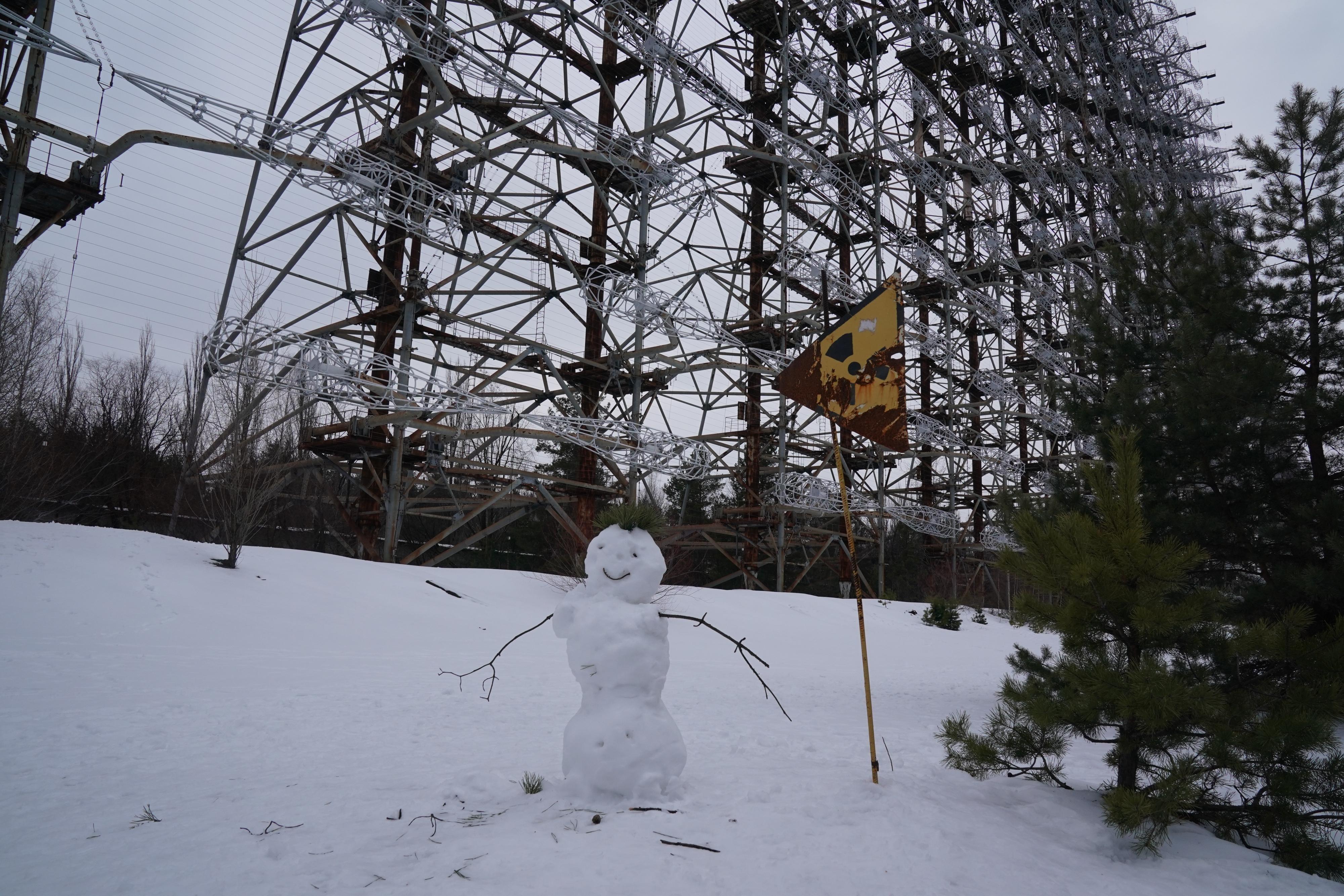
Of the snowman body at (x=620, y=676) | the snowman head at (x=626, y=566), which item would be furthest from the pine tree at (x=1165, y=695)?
the snowman head at (x=626, y=566)

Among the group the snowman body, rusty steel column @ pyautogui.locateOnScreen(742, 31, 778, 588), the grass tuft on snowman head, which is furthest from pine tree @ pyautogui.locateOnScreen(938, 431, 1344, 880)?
rusty steel column @ pyautogui.locateOnScreen(742, 31, 778, 588)

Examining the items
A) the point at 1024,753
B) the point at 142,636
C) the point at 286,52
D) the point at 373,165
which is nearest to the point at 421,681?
the point at 142,636

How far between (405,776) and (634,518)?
6.42 ft

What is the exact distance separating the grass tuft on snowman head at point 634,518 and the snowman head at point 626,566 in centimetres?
5

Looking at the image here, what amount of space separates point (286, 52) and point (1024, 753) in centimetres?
1488

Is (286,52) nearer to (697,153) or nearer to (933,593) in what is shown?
(697,153)

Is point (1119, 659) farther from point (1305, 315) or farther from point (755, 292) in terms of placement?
point (755, 292)

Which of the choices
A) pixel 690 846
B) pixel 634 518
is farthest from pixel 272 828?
pixel 634 518

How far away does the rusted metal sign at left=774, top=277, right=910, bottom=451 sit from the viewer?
498 centimetres

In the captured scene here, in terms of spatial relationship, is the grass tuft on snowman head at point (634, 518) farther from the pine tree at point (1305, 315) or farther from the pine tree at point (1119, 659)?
the pine tree at point (1305, 315)

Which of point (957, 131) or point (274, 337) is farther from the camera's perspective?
point (957, 131)

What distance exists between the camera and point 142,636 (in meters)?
7.74

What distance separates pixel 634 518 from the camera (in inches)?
174

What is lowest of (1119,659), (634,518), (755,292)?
(1119,659)
